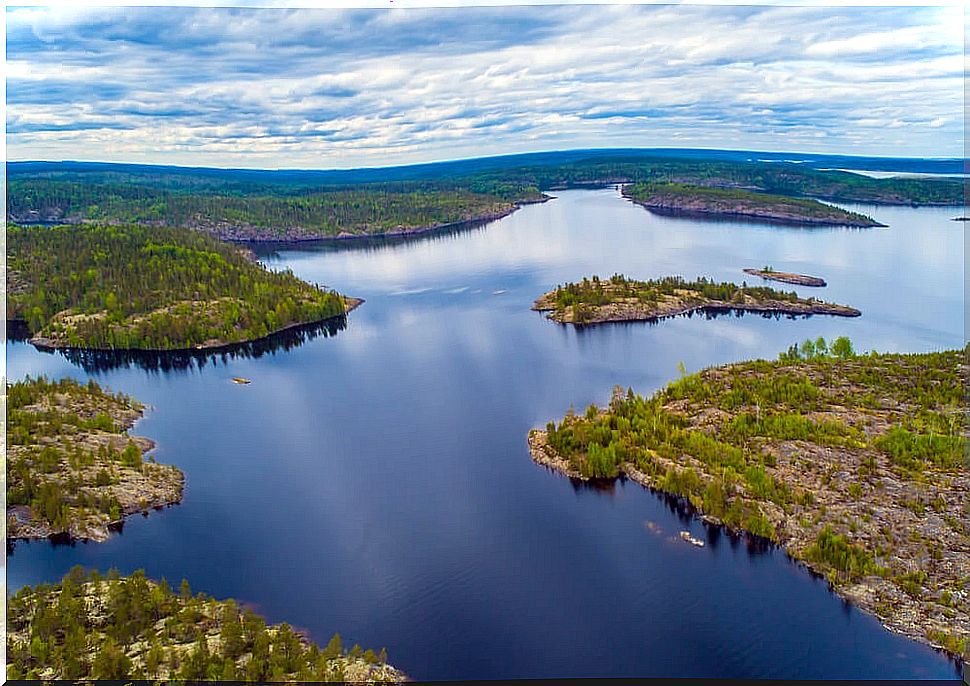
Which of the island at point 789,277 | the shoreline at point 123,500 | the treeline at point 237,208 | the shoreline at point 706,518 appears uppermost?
the treeline at point 237,208

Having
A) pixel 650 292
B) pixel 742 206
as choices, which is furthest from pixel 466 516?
pixel 742 206

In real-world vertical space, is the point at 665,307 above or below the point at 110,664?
above

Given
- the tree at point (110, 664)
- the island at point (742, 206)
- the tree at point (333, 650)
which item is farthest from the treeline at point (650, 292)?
the island at point (742, 206)

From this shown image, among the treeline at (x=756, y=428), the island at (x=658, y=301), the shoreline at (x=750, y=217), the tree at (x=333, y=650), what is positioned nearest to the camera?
the tree at (x=333, y=650)

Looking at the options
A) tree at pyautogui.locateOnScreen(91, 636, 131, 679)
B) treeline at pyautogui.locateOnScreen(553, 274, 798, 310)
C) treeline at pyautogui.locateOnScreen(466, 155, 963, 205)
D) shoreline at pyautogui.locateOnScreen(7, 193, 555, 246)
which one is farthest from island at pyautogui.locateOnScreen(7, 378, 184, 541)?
treeline at pyautogui.locateOnScreen(466, 155, 963, 205)

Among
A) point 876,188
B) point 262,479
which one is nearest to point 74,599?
point 262,479

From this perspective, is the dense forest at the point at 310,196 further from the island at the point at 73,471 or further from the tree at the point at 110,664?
the tree at the point at 110,664

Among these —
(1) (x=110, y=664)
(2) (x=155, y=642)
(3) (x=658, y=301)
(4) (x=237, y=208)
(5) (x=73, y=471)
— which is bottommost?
(2) (x=155, y=642)

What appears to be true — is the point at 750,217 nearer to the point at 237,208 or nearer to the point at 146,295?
the point at 237,208

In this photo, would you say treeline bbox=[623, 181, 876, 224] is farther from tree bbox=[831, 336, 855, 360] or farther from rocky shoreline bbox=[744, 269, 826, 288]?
tree bbox=[831, 336, 855, 360]
